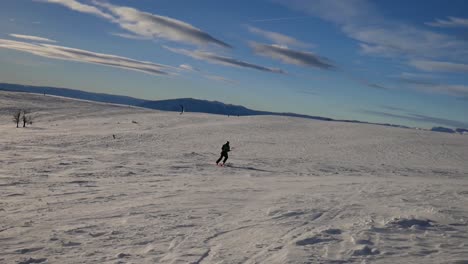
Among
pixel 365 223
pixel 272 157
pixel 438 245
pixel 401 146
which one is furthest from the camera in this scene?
pixel 401 146

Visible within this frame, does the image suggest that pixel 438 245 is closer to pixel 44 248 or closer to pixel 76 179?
pixel 44 248

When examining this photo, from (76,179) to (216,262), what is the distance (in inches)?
363

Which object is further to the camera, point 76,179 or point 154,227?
point 76,179

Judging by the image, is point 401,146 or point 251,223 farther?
point 401,146

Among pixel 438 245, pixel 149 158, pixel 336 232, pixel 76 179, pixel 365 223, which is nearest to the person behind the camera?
pixel 438 245

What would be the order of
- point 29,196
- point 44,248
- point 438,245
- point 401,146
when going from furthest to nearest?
point 401,146 < point 29,196 < point 438,245 < point 44,248

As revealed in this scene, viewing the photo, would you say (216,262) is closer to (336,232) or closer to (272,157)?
(336,232)

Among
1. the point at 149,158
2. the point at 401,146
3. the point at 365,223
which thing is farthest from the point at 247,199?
the point at 401,146

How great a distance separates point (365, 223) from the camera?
28.4ft

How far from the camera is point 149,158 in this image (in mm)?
21828

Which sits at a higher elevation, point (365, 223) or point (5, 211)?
point (365, 223)

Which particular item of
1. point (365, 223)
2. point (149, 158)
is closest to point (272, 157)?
point (149, 158)

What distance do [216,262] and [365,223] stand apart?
403cm

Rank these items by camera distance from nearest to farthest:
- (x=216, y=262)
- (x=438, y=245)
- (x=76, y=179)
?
(x=216, y=262), (x=438, y=245), (x=76, y=179)
